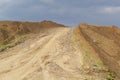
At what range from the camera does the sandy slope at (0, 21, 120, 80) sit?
18263mm

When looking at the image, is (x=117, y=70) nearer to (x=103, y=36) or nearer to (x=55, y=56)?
(x=55, y=56)

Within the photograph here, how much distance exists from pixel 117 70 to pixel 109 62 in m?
0.85

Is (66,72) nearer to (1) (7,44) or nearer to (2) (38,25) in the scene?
(1) (7,44)

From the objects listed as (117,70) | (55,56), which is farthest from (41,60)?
(117,70)

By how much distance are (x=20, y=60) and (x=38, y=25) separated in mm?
12783

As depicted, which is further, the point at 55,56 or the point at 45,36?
the point at 45,36

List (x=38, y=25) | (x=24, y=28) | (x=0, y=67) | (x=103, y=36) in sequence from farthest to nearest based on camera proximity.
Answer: (x=38, y=25) → (x=24, y=28) → (x=103, y=36) → (x=0, y=67)

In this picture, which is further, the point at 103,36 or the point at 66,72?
the point at 103,36

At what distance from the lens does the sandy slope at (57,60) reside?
18263 millimetres

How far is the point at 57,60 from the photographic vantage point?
19844mm

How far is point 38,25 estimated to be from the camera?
33.8 m

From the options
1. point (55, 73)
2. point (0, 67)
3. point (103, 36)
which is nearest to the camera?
point (55, 73)

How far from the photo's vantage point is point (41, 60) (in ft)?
65.7

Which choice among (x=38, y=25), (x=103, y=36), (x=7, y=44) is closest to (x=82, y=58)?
(x=103, y=36)
